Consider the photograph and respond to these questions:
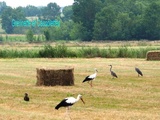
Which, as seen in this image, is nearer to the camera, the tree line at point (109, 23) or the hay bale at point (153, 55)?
the hay bale at point (153, 55)

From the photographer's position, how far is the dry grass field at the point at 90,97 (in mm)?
19469

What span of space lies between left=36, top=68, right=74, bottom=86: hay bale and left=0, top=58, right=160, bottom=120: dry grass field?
433mm

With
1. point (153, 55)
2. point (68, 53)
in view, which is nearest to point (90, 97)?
point (153, 55)

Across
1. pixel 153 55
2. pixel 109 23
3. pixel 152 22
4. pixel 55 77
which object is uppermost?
pixel 55 77

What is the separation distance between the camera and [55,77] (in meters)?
27.9

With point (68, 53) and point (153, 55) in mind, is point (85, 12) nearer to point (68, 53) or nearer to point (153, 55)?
point (68, 53)

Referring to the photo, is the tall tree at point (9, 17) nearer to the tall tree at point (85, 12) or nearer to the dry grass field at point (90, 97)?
the tall tree at point (85, 12)

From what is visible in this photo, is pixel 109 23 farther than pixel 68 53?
Yes

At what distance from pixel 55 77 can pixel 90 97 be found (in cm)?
432

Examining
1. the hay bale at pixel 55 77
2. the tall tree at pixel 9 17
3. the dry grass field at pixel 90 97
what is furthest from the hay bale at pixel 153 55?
the tall tree at pixel 9 17

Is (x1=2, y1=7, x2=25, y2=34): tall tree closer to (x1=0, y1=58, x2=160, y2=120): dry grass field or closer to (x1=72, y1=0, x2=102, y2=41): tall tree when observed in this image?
(x1=72, y1=0, x2=102, y2=41): tall tree

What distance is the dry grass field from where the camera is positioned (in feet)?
63.9

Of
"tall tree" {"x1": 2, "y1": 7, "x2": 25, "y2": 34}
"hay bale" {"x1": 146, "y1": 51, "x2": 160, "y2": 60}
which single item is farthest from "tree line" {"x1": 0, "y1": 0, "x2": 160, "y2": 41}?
"hay bale" {"x1": 146, "y1": 51, "x2": 160, "y2": 60}

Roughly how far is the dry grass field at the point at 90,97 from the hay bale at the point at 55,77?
433 millimetres
